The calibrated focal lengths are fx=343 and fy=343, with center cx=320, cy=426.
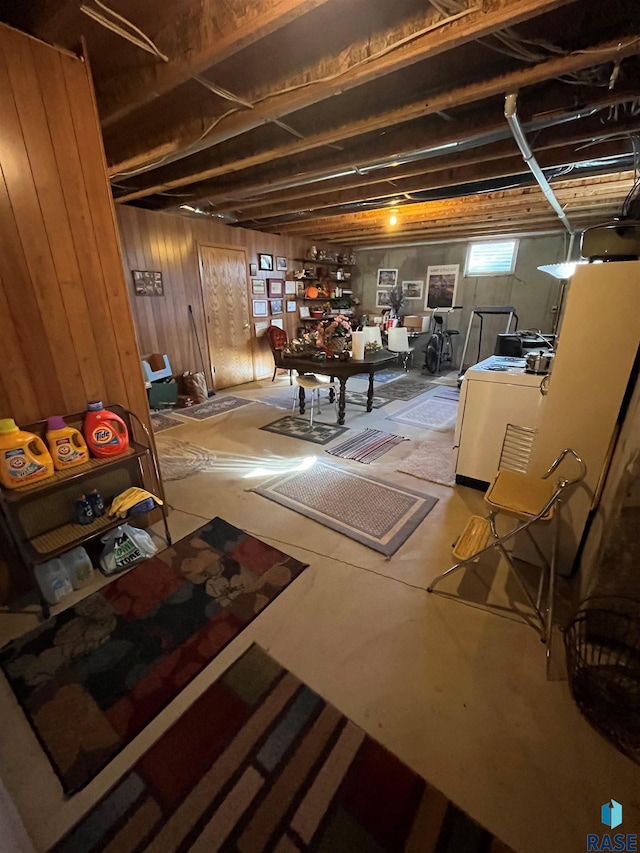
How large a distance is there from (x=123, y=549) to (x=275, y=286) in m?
5.29

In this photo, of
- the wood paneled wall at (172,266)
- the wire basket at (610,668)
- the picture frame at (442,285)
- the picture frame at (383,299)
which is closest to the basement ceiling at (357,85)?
the wood paneled wall at (172,266)

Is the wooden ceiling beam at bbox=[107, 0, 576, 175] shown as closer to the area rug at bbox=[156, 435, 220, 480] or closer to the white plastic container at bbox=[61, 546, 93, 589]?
the area rug at bbox=[156, 435, 220, 480]

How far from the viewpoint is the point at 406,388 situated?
5629mm

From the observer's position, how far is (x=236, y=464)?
3119 millimetres

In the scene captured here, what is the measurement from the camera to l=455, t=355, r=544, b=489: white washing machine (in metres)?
2.37

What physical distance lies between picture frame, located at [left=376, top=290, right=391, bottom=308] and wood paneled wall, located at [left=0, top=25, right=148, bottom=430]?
259 inches

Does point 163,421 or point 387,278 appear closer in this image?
point 163,421

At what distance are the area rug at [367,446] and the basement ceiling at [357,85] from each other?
2368mm

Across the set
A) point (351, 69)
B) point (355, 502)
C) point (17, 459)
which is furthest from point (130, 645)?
point (351, 69)

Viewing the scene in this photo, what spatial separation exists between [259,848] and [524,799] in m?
0.80

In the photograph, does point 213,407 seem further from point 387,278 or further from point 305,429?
point 387,278

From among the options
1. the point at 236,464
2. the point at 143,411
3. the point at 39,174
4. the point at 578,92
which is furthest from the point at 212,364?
the point at 578,92

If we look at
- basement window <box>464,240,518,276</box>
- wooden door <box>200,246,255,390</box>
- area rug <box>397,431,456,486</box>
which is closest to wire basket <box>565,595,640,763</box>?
area rug <box>397,431,456,486</box>

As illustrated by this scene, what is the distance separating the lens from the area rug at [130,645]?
1.21 meters
